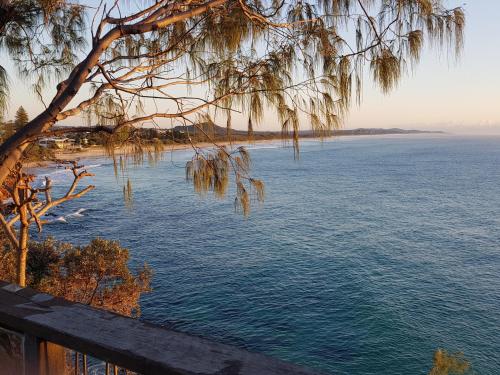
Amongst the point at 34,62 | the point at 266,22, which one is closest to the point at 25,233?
the point at 34,62

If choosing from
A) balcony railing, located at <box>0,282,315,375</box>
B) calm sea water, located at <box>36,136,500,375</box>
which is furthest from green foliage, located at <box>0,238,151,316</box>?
balcony railing, located at <box>0,282,315,375</box>

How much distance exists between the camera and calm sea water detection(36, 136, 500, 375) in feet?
62.8

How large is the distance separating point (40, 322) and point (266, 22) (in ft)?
10.8

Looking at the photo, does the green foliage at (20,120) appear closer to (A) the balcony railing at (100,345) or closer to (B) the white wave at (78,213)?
(A) the balcony railing at (100,345)

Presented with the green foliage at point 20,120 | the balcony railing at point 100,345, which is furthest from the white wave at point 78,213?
the balcony railing at point 100,345

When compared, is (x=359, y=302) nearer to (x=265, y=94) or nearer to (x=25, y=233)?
(x=25, y=233)

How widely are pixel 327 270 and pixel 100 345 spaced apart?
84.5 feet

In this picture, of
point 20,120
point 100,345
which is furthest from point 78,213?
point 100,345

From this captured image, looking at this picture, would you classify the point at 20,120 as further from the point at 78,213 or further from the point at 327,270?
the point at 78,213

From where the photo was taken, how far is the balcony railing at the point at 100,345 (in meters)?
1.16

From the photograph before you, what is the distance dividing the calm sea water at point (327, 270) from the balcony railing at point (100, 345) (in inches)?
172

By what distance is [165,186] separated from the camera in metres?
59.4

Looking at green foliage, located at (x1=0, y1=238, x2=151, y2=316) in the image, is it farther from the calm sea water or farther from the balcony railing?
the balcony railing

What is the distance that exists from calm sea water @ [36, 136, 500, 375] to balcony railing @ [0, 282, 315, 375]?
4.37 m
